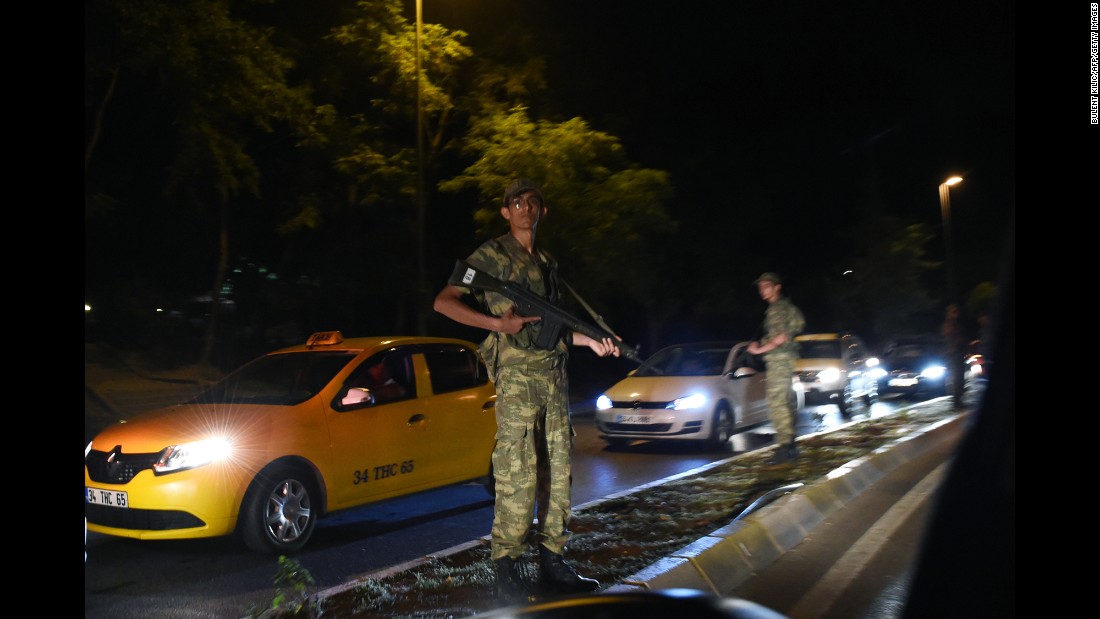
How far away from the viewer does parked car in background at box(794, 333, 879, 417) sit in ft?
53.4

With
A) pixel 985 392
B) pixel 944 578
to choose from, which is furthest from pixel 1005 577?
pixel 985 392

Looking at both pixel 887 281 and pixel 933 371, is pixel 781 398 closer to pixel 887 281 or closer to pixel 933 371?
pixel 933 371

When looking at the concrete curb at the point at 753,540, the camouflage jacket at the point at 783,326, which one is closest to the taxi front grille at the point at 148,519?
the concrete curb at the point at 753,540

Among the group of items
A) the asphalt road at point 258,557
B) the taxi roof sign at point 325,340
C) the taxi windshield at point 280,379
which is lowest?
the asphalt road at point 258,557

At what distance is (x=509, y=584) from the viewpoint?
14.4 feet

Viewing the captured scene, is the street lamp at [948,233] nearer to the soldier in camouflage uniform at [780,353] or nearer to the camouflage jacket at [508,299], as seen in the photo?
the soldier in camouflage uniform at [780,353]

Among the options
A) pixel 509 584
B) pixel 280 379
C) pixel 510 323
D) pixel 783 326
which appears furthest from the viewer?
pixel 783 326

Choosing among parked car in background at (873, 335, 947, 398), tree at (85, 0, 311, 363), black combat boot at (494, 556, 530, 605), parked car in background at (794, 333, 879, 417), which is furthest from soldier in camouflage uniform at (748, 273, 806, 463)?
parked car in background at (873, 335, 947, 398)

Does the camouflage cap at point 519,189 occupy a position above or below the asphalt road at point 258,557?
above

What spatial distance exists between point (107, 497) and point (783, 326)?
6.42 meters

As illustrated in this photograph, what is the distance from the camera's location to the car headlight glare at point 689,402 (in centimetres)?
1133

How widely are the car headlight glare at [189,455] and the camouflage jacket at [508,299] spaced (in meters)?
2.46

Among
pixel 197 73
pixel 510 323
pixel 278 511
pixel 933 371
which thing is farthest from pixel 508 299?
pixel 933 371

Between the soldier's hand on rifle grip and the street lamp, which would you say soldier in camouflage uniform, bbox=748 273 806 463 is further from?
the street lamp
